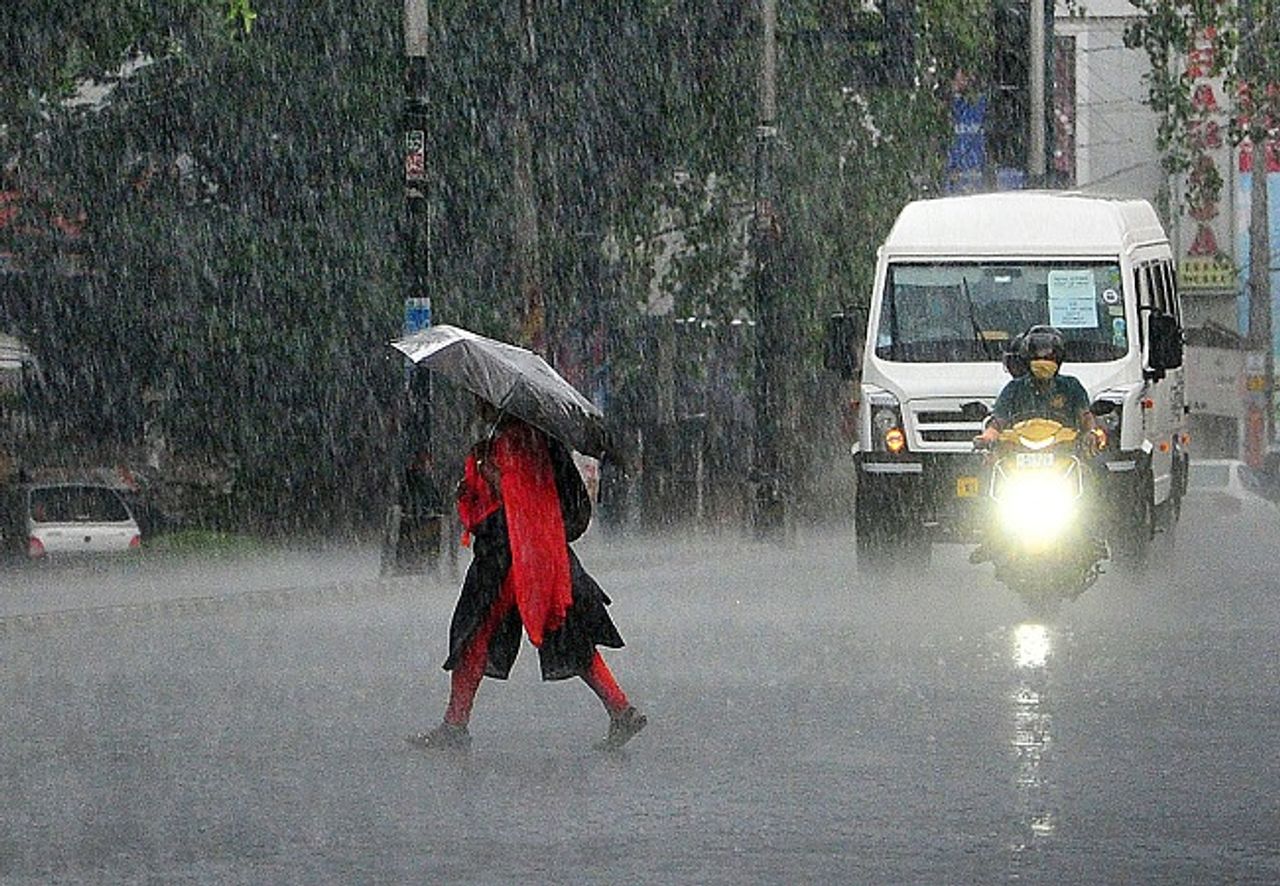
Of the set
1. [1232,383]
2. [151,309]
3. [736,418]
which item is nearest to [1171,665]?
[151,309]

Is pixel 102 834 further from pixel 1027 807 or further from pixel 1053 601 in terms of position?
pixel 1053 601

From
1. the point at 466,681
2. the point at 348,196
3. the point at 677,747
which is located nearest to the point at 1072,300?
the point at 348,196

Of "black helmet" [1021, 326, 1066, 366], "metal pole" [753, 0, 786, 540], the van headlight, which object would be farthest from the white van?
"metal pole" [753, 0, 786, 540]

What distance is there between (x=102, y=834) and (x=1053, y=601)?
10.7 meters

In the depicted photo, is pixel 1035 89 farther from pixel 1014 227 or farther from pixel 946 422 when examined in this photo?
pixel 946 422

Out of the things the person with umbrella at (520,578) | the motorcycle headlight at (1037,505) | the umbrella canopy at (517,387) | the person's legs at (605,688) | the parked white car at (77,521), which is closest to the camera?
the umbrella canopy at (517,387)

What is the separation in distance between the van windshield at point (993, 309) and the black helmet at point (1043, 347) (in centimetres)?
346

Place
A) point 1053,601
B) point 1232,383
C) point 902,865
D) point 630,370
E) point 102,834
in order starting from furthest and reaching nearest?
point 1232,383 → point 630,370 → point 1053,601 → point 102,834 → point 902,865

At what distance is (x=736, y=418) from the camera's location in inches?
1729

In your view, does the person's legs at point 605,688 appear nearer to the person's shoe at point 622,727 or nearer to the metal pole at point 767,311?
the person's shoe at point 622,727

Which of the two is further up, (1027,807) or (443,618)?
(1027,807)

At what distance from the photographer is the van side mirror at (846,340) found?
23.5 metres

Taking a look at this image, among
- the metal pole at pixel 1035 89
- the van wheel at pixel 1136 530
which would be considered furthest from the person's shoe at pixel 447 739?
the metal pole at pixel 1035 89

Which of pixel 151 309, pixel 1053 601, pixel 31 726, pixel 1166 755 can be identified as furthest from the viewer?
pixel 151 309
